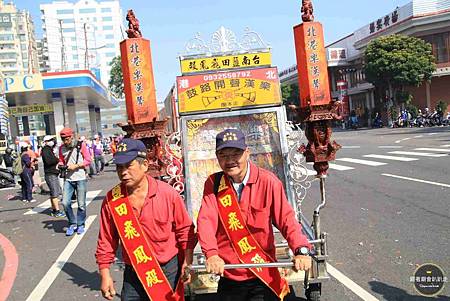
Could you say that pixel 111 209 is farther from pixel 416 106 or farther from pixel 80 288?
pixel 416 106

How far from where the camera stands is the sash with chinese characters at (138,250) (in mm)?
3158

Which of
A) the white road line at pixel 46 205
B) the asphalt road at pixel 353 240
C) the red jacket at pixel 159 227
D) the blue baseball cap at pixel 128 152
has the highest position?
the blue baseball cap at pixel 128 152

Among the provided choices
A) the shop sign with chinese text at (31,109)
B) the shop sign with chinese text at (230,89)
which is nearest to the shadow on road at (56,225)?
the shop sign with chinese text at (230,89)

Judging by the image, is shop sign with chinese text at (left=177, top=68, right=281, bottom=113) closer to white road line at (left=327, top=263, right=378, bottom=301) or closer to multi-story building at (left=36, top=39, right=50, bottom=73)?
white road line at (left=327, top=263, right=378, bottom=301)

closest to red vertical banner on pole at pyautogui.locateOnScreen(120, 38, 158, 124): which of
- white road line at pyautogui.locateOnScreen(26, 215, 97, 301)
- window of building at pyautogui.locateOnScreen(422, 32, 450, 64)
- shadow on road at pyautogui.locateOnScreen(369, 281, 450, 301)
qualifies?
white road line at pyautogui.locateOnScreen(26, 215, 97, 301)

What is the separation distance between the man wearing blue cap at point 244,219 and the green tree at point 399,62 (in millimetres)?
34150

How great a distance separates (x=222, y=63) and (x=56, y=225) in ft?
17.6

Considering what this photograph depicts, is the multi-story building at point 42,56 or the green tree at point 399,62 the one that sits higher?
the multi-story building at point 42,56

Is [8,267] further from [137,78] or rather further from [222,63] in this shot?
[222,63]

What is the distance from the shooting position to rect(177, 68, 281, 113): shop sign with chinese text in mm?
5934

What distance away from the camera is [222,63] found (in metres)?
6.08

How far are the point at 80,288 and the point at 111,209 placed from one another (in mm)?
2851

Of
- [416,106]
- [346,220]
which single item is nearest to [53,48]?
[416,106]

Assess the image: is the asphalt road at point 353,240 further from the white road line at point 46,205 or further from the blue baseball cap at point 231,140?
the blue baseball cap at point 231,140
